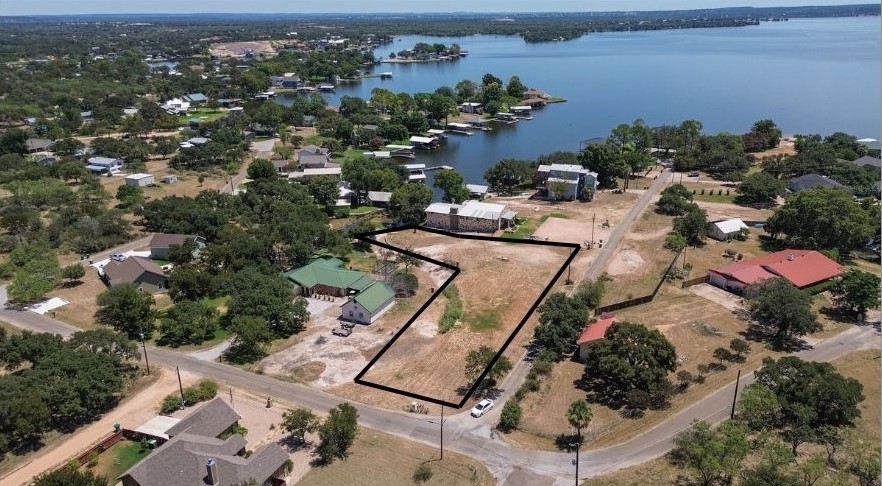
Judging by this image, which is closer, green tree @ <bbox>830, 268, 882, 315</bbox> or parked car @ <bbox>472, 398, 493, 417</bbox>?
parked car @ <bbox>472, 398, 493, 417</bbox>

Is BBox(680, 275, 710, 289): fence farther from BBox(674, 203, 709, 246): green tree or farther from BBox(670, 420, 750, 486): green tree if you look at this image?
BBox(670, 420, 750, 486): green tree

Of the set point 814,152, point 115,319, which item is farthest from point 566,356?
point 814,152

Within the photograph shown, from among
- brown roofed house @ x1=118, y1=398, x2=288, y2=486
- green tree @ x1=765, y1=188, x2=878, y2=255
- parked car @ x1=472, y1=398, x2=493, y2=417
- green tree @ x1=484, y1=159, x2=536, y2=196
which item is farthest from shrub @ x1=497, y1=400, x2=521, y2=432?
green tree @ x1=484, y1=159, x2=536, y2=196

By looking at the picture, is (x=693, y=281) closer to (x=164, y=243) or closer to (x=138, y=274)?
(x=138, y=274)

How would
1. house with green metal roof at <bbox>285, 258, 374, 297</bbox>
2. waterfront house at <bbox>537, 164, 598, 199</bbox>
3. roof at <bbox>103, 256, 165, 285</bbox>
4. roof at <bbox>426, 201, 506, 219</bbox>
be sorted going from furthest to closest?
1. waterfront house at <bbox>537, 164, 598, 199</bbox>
2. roof at <bbox>426, 201, 506, 219</bbox>
3. roof at <bbox>103, 256, 165, 285</bbox>
4. house with green metal roof at <bbox>285, 258, 374, 297</bbox>

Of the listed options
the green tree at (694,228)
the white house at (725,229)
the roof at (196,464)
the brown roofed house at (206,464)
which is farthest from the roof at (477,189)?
the roof at (196,464)

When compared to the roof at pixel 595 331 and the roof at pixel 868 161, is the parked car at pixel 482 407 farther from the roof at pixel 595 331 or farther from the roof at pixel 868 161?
the roof at pixel 868 161

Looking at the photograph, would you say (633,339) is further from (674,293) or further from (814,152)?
(814,152)
